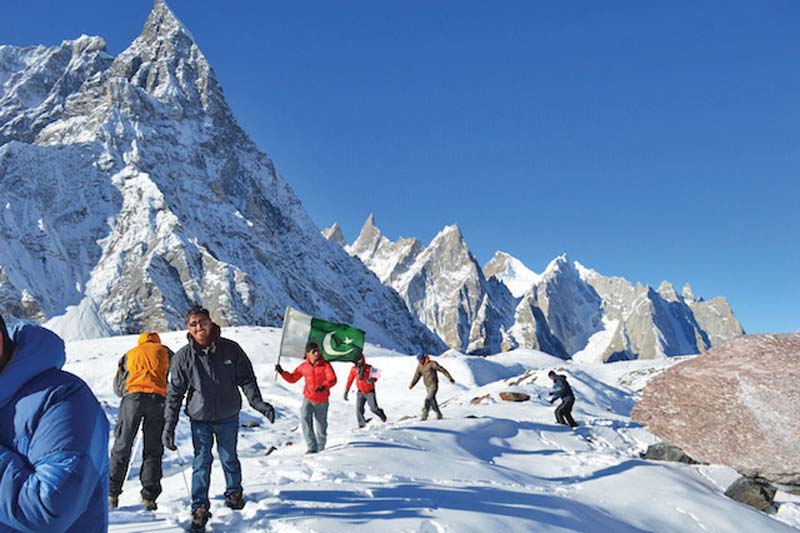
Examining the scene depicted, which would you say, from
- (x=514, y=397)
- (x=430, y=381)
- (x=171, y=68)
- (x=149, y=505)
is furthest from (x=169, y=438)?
(x=171, y=68)

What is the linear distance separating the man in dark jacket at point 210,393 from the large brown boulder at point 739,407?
9817 mm

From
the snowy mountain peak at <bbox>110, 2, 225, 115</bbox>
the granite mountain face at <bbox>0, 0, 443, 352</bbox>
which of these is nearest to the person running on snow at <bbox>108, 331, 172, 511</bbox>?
the granite mountain face at <bbox>0, 0, 443, 352</bbox>

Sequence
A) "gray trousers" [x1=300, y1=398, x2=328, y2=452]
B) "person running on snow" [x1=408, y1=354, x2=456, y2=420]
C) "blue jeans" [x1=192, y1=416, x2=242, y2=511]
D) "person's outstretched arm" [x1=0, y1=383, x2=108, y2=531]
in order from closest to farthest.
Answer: "person's outstretched arm" [x1=0, y1=383, x2=108, y2=531], "blue jeans" [x1=192, y1=416, x2=242, y2=511], "gray trousers" [x1=300, y1=398, x2=328, y2=452], "person running on snow" [x1=408, y1=354, x2=456, y2=420]

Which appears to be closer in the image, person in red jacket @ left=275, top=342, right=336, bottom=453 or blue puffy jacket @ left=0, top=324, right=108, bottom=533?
blue puffy jacket @ left=0, top=324, right=108, bottom=533

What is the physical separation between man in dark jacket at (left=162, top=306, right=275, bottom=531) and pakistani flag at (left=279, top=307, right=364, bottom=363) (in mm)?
7025

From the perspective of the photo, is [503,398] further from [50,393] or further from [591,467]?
[50,393]

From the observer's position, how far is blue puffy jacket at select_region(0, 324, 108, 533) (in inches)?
84.3

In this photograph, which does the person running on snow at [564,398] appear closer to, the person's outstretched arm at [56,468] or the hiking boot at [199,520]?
the hiking boot at [199,520]

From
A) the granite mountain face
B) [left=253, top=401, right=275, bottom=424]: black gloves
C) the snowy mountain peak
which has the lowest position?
[left=253, top=401, right=275, bottom=424]: black gloves

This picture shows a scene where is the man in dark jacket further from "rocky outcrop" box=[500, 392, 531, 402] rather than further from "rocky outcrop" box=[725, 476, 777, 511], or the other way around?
"rocky outcrop" box=[500, 392, 531, 402]

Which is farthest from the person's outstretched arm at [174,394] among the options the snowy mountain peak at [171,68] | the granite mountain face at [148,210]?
the snowy mountain peak at [171,68]

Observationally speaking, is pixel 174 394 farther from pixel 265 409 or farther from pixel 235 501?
pixel 235 501

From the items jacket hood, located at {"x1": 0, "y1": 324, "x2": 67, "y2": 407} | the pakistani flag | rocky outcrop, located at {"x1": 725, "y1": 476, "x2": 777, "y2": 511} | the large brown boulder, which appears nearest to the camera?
jacket hood, located at {"x1": 0, "y1": 324, "x2": 67, "y2": 407}

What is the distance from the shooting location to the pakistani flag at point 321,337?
44.2 feet
